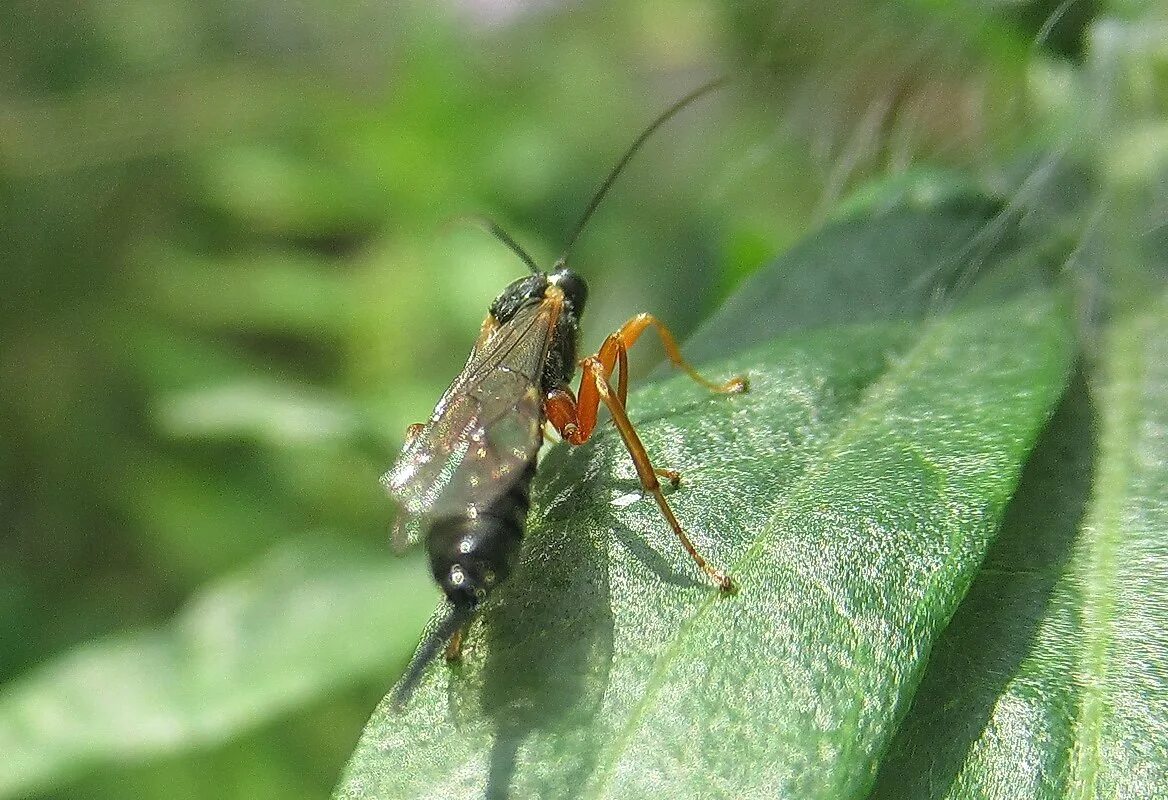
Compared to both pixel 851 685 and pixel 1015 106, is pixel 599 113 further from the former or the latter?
pixel 851 685

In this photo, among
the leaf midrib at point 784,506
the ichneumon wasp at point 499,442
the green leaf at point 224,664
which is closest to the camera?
the leaf midrib at point 784,506

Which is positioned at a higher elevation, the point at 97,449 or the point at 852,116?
the point at 97,449

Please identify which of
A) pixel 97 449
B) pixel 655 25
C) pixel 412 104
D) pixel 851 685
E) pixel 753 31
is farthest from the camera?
pixel 655 25

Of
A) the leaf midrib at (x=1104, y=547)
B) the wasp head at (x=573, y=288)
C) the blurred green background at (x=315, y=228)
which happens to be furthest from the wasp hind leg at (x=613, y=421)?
the blurred green background at (x=315, y=228)

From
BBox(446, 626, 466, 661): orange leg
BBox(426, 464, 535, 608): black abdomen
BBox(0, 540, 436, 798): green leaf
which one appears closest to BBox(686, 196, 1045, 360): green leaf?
BBox(426, 464, 535, 608): black abdomen

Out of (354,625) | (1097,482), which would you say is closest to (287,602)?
(354,625)

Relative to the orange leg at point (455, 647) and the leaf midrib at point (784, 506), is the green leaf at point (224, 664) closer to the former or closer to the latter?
the orange leg at point (455, 647)
